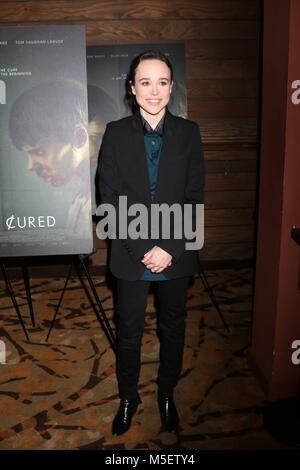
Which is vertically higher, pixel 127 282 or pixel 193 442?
pixel 127 282

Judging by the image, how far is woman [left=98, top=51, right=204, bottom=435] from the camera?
5.51ft

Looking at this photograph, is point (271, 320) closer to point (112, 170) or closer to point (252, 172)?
point (112, 170)

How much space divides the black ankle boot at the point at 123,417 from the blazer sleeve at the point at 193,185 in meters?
0.67

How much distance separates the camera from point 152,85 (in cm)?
163

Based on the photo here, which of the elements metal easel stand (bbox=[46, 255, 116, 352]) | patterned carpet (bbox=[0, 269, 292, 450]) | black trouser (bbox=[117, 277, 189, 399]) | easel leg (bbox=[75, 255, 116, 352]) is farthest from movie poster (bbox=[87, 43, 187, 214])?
black trouser (bbox=[117, 277, 189, 399])

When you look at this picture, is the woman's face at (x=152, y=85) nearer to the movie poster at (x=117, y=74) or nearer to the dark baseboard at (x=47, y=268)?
the movie poster at (x=117, y=74)

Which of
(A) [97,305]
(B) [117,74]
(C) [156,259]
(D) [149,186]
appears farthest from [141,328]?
(B) [117,74]

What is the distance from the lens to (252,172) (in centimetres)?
395

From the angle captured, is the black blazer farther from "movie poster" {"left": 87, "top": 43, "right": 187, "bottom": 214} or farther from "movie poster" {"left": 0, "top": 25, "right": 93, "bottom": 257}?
"movie poster" {"left": 87, "top": 43, "right": 187, "bottom": 214}

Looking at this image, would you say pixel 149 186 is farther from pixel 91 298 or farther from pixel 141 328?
pixel 91 298

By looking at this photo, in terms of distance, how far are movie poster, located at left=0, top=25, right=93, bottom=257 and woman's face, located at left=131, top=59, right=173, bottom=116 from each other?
2.32 ft

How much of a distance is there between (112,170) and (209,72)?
7.77 ft

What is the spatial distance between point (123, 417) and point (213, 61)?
295 centimetres
